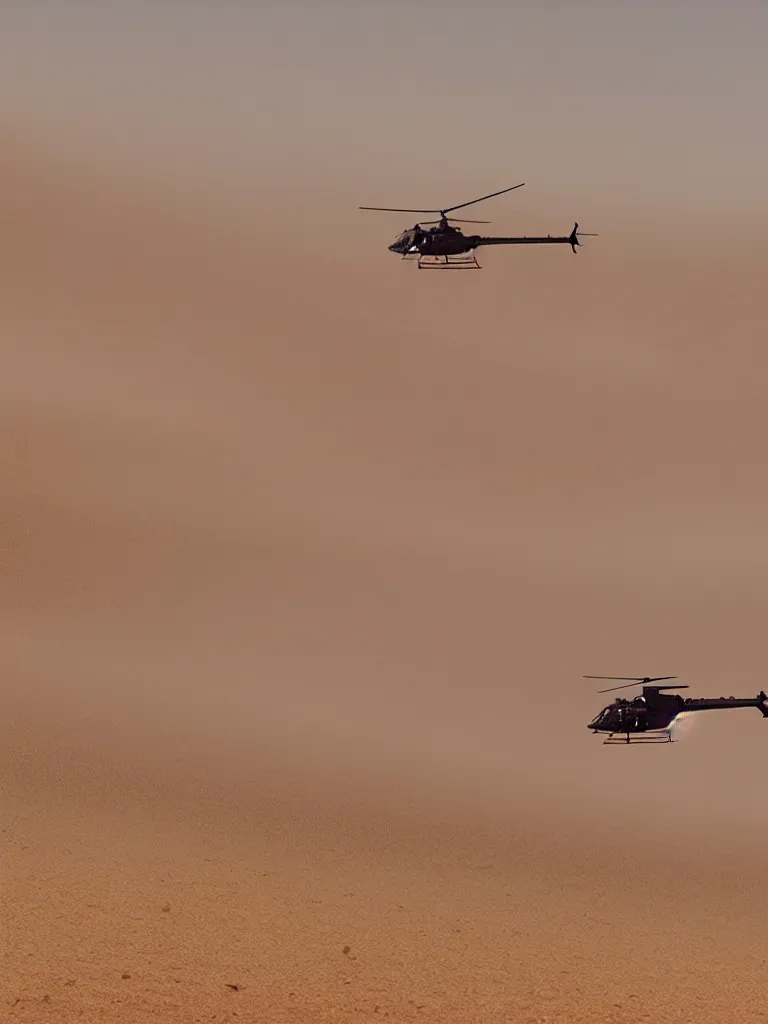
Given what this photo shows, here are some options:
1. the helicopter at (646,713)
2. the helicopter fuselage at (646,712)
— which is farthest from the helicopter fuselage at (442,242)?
the helicopter fuselage at (646,712)

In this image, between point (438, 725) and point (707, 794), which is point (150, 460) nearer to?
point (438, 725)

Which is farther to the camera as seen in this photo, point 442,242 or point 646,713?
point 442,242

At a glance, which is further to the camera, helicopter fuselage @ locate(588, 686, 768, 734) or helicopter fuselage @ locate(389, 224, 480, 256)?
helicopter fuselage @ locate(389, 224, 480, 256)

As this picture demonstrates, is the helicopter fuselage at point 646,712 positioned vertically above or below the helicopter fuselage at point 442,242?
below

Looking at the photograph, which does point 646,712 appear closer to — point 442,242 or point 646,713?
point 646,713

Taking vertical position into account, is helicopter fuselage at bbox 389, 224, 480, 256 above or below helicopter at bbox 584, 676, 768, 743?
above

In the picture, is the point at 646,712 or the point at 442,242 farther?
the point at 442,242

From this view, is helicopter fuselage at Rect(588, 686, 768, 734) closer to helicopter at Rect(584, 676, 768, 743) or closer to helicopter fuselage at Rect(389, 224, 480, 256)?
helicopter at Rect(584, 676, 768, 743)

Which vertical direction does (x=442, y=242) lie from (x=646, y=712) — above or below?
Result: above

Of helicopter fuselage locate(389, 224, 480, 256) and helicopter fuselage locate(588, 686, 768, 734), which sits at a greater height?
helicopter fuselage locate(389, 224, 480, 256)

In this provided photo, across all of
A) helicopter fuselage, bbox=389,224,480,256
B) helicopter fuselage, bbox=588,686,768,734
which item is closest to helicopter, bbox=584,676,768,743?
helicopter fuselage, bbox=588,686,768,734

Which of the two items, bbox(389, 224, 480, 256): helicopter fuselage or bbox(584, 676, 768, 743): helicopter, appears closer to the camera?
bbox(584, 676, 768, 743): helicopter

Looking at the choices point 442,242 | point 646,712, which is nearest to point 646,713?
point 646,712

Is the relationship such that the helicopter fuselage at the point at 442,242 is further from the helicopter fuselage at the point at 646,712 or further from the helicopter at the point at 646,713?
the helicopter fuselage at the point at 646,712
